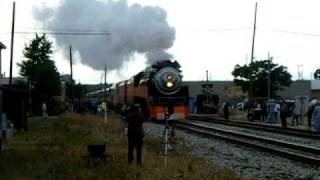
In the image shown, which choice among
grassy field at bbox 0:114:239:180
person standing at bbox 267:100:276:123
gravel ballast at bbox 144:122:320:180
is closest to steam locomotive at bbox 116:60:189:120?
person standing at bbox 267:100:276:123

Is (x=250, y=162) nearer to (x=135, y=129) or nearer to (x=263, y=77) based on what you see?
(x=135, y=129)

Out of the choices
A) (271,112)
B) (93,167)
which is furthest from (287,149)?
(271,112)

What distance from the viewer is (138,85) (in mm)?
45906

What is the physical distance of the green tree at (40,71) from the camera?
68.9m

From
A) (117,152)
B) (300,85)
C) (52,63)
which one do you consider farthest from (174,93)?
(300,85)

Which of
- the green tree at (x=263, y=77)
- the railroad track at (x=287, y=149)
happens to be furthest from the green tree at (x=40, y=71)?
the green tree at (x=263, y=77)

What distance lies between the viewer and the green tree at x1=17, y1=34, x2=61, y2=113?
68938 millimetres

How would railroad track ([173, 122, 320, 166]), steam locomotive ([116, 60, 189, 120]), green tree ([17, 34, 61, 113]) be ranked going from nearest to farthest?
1. railroad track ([173, 122, 320, 166])
2. steam locomotive ([116, 60, 189, 120])
3. green tree ([17, 34, 61, 113])

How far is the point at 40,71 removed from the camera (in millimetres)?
69750

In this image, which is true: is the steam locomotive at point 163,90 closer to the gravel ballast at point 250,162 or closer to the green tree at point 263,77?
the gravel ballast at point 250,162

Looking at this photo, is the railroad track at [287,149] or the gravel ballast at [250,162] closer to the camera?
the gravel ballast at [250,162]

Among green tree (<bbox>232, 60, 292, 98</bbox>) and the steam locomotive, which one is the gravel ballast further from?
green tree (<bbox>232, 60, 292, 98</bbox>)

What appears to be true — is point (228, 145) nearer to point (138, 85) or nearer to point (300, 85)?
point (138, 85)

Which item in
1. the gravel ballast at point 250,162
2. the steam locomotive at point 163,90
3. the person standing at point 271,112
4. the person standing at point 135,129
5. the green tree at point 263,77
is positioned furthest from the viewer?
the green tree at point 263,77
